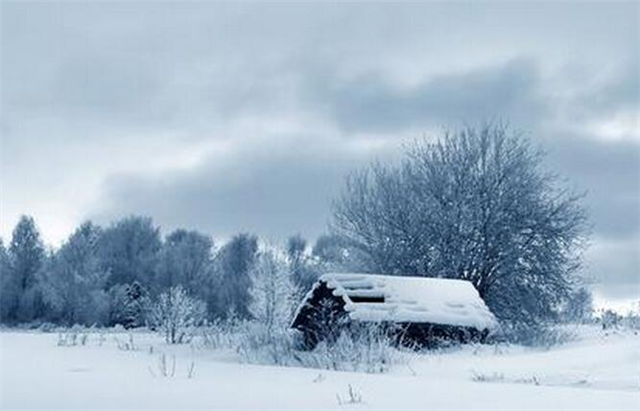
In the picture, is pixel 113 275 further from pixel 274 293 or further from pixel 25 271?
pixel 274 293

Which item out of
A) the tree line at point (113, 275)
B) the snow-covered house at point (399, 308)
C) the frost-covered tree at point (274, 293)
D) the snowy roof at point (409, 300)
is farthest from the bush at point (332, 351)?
the tree line at point (113, 275)

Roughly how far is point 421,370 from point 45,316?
37352 millimetres

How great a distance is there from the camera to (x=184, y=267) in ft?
177

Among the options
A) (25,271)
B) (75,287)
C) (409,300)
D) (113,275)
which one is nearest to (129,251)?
(113,275)

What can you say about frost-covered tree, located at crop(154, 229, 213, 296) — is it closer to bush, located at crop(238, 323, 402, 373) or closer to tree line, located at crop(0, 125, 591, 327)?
tree line, located at crop(0, 125, 591, 327)

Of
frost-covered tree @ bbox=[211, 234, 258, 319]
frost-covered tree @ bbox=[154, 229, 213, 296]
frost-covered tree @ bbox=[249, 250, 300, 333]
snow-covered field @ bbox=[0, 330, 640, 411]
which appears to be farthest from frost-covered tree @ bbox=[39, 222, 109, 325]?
snow-covered field @ bbox=[0, 330, 640, 411]

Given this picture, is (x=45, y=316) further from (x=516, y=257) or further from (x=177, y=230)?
(x=516, y=257)

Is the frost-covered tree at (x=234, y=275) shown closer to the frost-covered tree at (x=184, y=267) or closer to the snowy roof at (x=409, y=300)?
the frost-covered tree at (x=184, y=267)

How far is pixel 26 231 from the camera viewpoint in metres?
50.5

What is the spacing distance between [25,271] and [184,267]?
416 inches

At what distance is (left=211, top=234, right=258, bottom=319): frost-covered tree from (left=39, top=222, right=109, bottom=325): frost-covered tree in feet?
26.5

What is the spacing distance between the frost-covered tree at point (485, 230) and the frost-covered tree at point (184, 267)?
25.1 m

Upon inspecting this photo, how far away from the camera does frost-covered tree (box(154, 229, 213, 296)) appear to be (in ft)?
174

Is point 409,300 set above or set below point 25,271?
below
